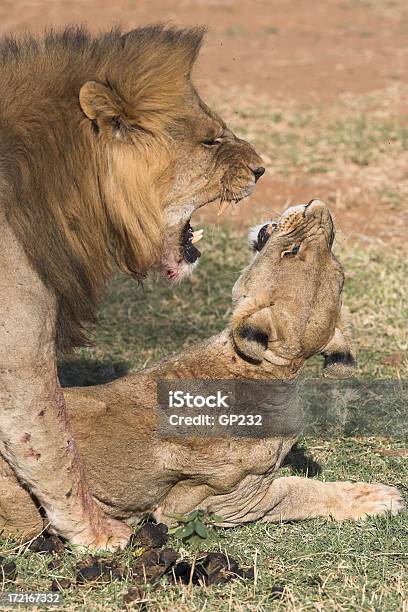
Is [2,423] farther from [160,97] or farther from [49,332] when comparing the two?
[160,97]

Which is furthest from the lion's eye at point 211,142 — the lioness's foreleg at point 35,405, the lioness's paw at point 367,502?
the lioness's paw at point 367,502

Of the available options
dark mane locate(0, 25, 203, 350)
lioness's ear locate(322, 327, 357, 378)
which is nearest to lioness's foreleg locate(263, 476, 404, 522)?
lioness's ear locate(322, 327, 357, 378)

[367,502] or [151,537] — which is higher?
[151,537]

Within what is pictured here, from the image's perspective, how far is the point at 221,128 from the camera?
4.10m

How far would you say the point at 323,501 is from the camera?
4.34 metres

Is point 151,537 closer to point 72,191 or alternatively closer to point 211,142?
point 72,191

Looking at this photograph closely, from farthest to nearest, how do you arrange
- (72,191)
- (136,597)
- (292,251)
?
(292,251), (72,191), (136,597)

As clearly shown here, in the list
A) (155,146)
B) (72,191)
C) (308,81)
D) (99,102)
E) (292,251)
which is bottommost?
(308,81)

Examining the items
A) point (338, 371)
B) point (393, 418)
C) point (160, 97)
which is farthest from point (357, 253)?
point (160, 97)

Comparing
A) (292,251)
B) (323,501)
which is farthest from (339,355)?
(323,501)

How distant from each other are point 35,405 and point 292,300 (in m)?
1.02

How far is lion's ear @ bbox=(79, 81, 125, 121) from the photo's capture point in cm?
362

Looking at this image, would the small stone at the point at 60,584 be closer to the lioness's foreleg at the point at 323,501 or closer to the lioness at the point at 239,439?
the lioness at the point at 239,439

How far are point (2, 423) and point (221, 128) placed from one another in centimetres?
135
